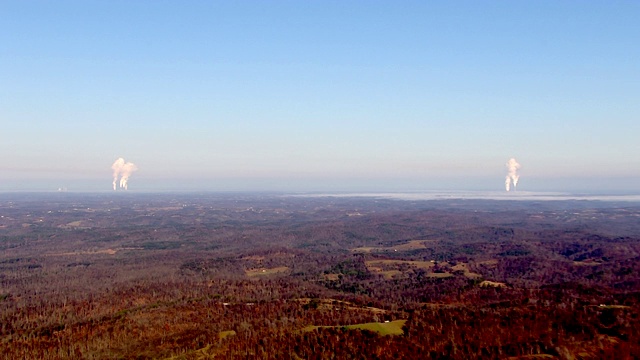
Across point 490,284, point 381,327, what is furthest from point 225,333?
point 490,284

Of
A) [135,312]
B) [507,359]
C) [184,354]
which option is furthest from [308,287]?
[507,359]

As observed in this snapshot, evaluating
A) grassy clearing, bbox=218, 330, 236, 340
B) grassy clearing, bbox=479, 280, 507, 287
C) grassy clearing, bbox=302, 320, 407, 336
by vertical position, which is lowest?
grassy clearing, bbox=479, 280, 507, 287

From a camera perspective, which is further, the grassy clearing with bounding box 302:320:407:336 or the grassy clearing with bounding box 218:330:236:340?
the grassy clearing with bounding box 218:330:236:340

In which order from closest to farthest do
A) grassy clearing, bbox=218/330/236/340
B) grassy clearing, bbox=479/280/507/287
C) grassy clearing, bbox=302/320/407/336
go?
grassy clearing, bbox=302/320/407/336
grassy clearing, bbox=218/330/236/340
grassy clearing, bbox=479/280/507/287

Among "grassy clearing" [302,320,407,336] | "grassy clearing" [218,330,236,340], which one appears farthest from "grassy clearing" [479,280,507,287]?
"grassy clearing" [218,330,236,340]

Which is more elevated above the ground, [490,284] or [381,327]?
[381,327]

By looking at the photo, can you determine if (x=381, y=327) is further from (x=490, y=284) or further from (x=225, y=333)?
(x=490, y=284)

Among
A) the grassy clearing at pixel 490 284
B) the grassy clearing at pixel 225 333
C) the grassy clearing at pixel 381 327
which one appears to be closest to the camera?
the grassy clearing at pixel 381 327

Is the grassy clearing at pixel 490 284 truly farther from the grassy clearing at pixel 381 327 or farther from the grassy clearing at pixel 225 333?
the grassy clearing at pixel 225 333

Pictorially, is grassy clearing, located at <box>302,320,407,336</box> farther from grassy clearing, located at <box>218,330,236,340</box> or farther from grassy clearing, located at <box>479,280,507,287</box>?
grassy clearing, located at <box>479,280,507,287</box>

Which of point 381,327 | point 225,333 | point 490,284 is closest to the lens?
point 381,327

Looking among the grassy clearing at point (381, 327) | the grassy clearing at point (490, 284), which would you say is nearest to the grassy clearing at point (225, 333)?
the grassy clearing at point (381, 327)
